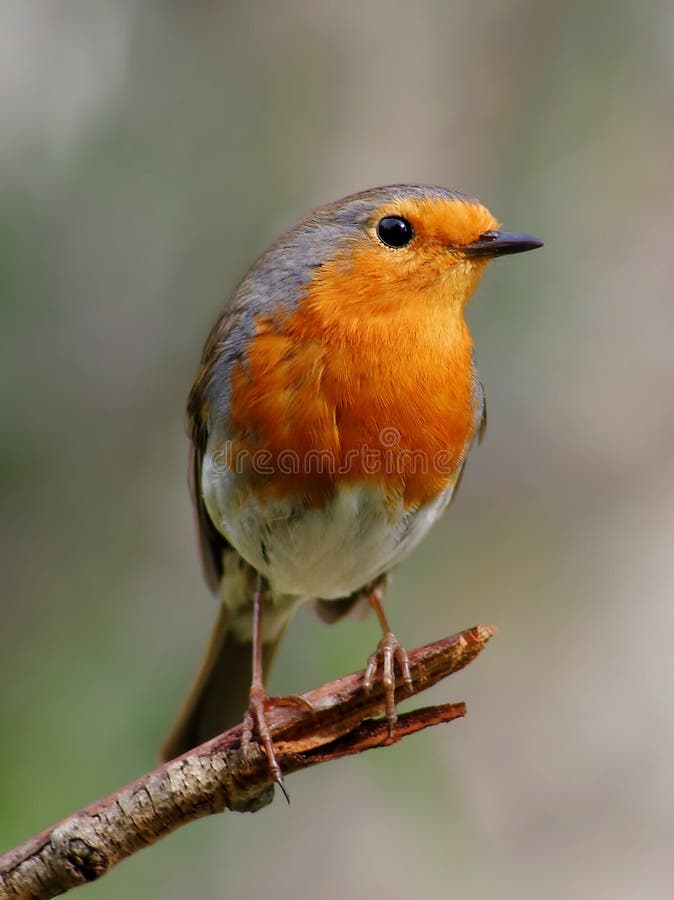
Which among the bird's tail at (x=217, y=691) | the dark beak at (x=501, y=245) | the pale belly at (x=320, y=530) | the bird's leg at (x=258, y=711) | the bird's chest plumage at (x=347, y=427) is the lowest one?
the bird's tail at (x=217, y=691)

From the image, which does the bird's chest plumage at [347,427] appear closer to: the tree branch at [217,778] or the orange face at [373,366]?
the orange face at [373,366]

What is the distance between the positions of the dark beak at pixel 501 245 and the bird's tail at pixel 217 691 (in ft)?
5.54

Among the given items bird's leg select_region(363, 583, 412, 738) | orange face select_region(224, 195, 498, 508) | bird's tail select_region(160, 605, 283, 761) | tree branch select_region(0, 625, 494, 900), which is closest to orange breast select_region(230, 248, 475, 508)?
orange face select_region(224, 195, 498, 508)

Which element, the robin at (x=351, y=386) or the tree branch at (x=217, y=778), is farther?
the robin at (x=351, y=386)

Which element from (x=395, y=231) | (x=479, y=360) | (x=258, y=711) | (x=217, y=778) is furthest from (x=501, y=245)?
(x=479, y=360)

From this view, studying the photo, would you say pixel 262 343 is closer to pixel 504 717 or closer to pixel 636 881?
pixel 504 717

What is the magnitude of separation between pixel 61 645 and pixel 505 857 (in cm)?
217

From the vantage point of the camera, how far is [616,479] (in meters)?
5.44

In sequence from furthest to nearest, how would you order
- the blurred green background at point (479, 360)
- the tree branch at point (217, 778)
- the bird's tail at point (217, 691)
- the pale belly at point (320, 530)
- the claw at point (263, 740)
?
the blurred green background at point (479, 360), the bird's tail at point (217, 691), the pale belly at point (320, 530), the claw at point (263, 740), the tree branch at point (217, 778)

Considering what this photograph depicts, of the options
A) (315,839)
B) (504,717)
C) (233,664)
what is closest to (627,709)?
(504,717)

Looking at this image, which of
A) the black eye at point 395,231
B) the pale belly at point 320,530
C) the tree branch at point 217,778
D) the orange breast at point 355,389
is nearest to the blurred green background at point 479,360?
the pale belly at point 320,530

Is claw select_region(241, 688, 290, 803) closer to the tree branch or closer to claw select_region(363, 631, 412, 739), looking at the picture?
the tree branch

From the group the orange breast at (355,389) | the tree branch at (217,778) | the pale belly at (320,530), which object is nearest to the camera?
the tree branch at (217,778)

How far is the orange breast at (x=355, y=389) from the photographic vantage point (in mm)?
3096
